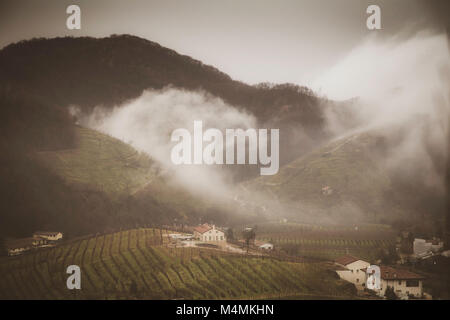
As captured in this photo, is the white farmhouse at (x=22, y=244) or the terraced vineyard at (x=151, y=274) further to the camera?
the white farmhouse at (x=22, y=244)

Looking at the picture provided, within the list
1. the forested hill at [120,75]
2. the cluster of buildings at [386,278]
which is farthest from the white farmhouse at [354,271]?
the forested hill at [120,75]

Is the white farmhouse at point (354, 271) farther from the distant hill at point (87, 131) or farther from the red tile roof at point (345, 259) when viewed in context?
the distant hill at point (87, 131)

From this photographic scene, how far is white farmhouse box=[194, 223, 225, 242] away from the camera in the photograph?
1427 centimetres

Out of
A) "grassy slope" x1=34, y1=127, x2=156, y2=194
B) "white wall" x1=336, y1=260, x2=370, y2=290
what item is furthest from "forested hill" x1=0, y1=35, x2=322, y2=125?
"white wall" x1=336, y1=260, x2=370, y2=290

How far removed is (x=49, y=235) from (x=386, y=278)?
10.5 meters

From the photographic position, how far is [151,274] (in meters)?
13.6

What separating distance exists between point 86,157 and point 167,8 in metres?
5.76

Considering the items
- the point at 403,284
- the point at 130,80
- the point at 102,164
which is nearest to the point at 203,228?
the point at 102,164

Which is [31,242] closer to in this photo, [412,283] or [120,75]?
[120,75]

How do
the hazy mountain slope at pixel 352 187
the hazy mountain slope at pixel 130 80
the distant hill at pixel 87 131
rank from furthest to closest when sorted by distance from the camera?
the hazy mountain slope at pixel 130 80 → the hazy mountain slope at pixel 352 187 → the distant hill at pixel 87 131

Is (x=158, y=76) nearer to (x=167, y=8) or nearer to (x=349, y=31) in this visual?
(x=167, y=8)

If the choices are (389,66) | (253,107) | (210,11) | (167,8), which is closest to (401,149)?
(389,66)

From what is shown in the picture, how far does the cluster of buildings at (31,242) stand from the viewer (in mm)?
13617

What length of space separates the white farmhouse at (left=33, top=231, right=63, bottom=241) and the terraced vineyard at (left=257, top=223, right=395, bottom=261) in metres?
6.37
